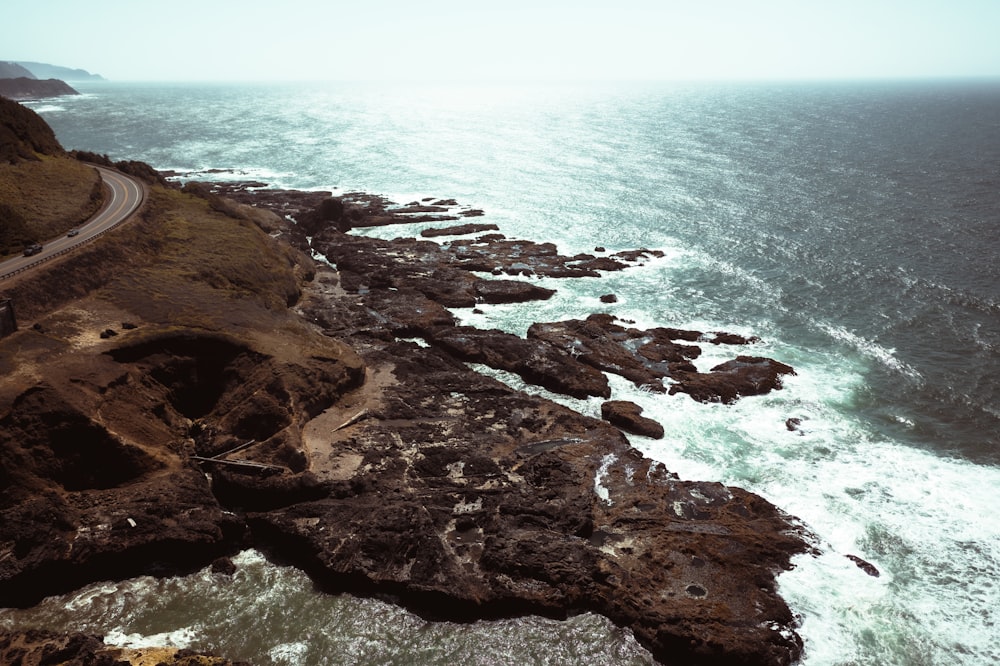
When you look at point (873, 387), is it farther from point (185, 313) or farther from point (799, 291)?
point (185, 313)

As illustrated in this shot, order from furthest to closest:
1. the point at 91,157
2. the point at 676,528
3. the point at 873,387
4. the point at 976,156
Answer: the point at 976,156 → the point at 91,157 → the point at 873,387 → the point at 676,528

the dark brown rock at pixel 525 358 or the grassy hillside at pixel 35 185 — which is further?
the grassy hillside at pixel 35 185

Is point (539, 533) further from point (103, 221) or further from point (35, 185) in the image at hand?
point (35, 185)

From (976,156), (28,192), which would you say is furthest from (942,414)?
(976,156)

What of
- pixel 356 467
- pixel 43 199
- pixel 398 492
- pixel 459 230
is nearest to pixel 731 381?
pixel 398 492

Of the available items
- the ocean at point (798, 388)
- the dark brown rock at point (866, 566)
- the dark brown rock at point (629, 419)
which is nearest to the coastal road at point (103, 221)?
the ocean at point (798, 388)

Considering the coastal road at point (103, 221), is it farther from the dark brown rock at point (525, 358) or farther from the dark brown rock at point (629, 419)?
the dark brown rock at point (629, 419)

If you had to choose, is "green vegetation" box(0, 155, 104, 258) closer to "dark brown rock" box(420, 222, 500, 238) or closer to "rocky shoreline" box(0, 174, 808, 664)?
"rocky shoreline" box(0, 174, 808, 664)
